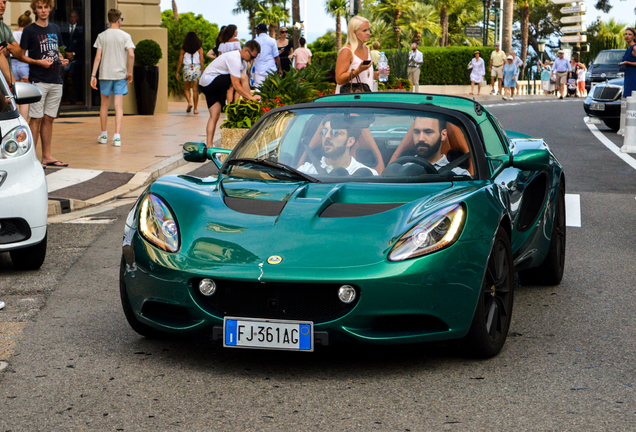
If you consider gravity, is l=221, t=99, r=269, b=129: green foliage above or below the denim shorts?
below

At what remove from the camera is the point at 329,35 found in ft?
265

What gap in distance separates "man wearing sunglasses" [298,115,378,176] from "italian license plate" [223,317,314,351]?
3.94 ft

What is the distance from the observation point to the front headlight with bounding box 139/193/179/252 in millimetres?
4180

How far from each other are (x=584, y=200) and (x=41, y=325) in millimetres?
6755

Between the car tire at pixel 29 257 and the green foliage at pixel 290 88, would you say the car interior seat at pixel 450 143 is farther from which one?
the green foliage at pixel 290 88

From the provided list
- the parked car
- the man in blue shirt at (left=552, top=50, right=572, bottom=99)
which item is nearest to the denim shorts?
the parked car

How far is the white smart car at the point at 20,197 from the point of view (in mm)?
6109

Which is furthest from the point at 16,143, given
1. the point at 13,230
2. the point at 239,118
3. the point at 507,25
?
the point at 507,25

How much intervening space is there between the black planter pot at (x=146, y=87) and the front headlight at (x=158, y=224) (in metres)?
16.9

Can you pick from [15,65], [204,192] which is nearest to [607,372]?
[204,192]

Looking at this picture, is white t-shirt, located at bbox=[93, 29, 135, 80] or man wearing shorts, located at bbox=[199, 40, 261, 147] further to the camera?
white t-shirt, located at bbox=[93, 29, 135, 80]

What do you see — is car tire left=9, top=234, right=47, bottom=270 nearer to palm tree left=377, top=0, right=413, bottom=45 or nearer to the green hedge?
the green hedge

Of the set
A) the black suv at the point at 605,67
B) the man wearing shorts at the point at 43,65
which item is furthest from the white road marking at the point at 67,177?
the black suv at the point at 605,67

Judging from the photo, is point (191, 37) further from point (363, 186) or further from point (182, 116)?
point (363, 186)
